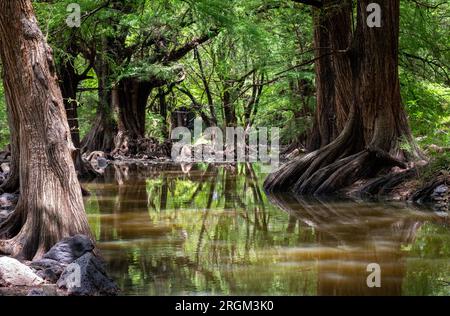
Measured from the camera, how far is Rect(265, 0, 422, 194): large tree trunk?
1418cm

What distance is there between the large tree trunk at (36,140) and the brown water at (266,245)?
0.87m

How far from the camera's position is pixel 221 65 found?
35.2m

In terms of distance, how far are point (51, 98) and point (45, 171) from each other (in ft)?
3.03

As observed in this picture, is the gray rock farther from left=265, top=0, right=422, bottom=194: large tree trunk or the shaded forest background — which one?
left=265, top=0, right=422, bottom=194: large tree trunk

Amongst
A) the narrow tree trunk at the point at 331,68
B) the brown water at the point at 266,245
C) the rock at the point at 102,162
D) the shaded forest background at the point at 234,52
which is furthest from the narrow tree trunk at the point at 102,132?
the brown water at the point at 266,245

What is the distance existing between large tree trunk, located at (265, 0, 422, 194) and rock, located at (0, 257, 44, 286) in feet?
28.7

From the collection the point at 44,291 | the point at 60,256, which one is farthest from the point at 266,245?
the point at 44,291

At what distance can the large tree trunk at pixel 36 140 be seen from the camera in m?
7.68

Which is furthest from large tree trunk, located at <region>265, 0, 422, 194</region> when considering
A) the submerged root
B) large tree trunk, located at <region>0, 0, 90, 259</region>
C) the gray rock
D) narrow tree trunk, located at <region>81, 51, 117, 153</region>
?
narrow tree trunk, located at <region>81, 51, 117, 153</region>

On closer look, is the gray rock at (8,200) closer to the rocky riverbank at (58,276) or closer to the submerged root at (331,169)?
the rocky riverbank at (58,276)

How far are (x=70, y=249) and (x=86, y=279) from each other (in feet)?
3.59

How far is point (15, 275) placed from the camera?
6.38 m

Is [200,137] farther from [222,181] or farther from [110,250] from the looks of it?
[110,250]
